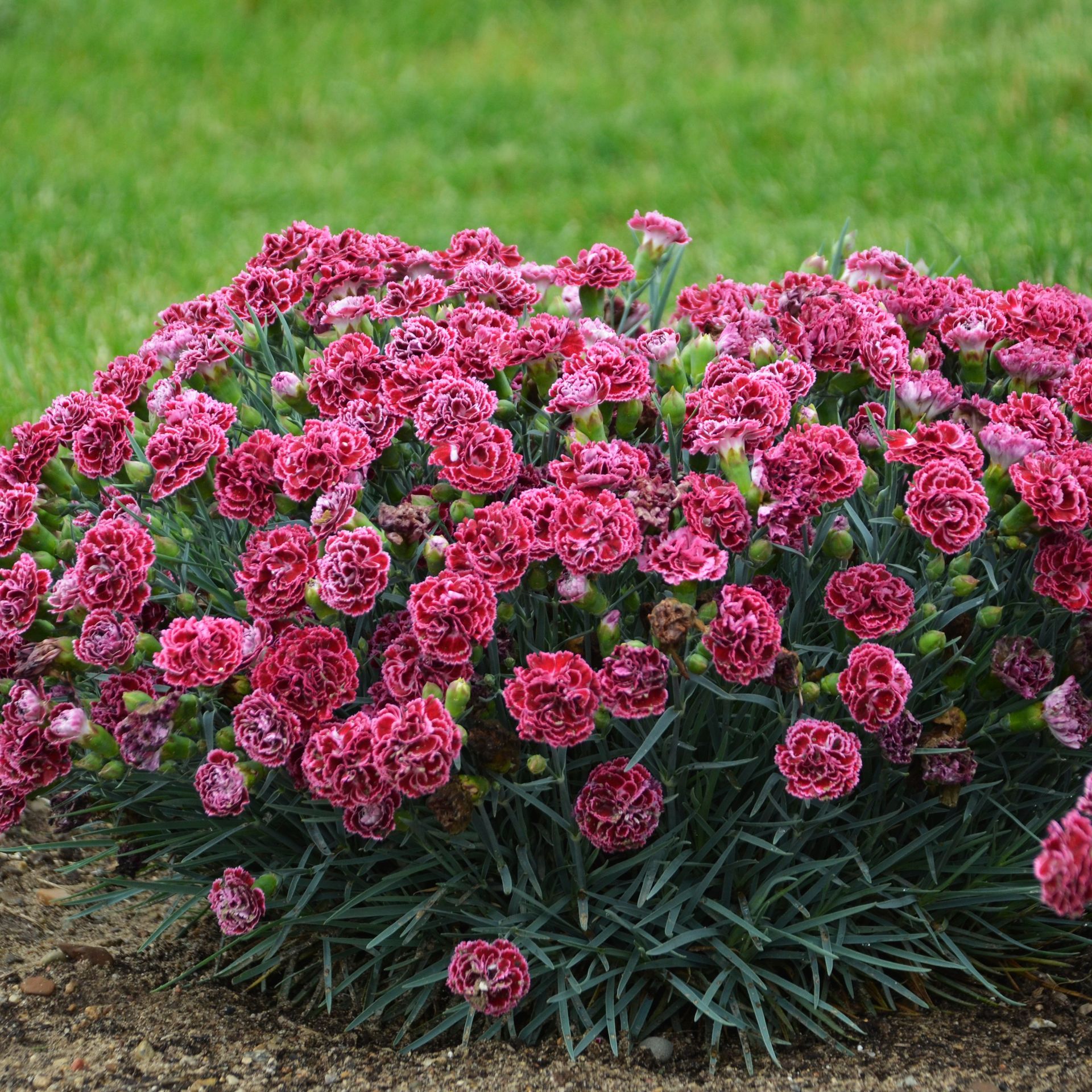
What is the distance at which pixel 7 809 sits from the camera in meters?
2.06

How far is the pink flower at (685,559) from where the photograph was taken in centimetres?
183

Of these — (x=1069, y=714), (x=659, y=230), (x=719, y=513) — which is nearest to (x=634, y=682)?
(x=719, y=513)

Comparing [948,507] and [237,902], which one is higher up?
[948,507]

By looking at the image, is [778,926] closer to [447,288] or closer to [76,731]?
[76,731]

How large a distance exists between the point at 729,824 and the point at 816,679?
12.0 inches

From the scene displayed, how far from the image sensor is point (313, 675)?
1.87 metres

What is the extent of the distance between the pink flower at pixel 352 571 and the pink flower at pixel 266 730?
0.66ft

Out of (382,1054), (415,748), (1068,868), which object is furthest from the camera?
(382,1054)

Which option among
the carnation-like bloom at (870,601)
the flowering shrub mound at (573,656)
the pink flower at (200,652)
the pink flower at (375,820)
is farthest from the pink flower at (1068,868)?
the pink flower at (200,652)

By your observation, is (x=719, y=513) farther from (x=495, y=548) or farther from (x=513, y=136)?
(x=513, y=136)

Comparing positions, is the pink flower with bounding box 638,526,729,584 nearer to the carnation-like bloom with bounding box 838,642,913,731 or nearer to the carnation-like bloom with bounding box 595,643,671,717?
the carnation-like bloom with bounding box 595,643,671,717

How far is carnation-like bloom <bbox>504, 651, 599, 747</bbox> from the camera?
1772mm

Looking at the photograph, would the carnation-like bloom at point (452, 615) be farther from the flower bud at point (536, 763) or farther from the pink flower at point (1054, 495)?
the pink flower at point (1054, 495)

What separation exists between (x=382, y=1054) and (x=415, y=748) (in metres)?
0.78
